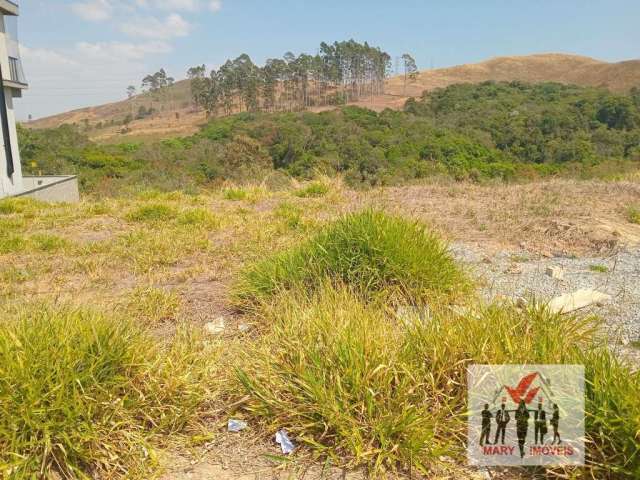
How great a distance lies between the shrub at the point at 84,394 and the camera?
1.62 metres

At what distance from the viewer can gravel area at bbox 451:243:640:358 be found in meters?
2.78

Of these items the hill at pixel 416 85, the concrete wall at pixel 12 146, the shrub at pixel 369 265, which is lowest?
the shrub at pixel 369 265

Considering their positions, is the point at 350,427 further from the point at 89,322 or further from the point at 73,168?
the point at 73,168

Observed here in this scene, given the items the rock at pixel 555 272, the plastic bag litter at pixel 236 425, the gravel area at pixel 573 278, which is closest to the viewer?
the plastic bag litter at pixel 236 425

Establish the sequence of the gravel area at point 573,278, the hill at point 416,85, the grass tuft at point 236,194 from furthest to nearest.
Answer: the hill at point 416,85 → the grass tuft at point 236,194 → the gravel area at point 573,278

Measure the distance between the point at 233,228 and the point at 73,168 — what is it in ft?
89.1

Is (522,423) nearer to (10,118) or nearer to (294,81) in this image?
→ (10,118)

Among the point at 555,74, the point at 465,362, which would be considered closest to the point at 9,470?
the point at 465,362

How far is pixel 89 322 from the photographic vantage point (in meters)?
2.05

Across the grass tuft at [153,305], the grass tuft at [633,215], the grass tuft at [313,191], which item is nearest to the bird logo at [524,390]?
the grass tuft at [153,305]

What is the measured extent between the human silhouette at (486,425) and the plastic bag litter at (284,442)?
72 centimetres

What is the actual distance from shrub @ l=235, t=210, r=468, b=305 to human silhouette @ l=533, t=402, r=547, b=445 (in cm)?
122

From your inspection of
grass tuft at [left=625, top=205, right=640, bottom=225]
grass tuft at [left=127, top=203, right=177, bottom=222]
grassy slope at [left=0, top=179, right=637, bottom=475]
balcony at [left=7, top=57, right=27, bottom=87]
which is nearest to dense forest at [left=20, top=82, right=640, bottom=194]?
balcony at [left=7, top=57, right=27, bottom=87]

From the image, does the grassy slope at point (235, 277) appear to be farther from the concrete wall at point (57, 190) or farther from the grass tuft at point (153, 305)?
the concrete wall at point (57, 190)
